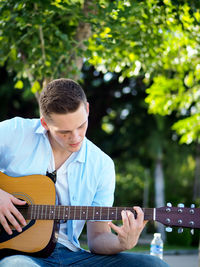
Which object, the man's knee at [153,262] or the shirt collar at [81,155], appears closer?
the man's knee at [153,262]

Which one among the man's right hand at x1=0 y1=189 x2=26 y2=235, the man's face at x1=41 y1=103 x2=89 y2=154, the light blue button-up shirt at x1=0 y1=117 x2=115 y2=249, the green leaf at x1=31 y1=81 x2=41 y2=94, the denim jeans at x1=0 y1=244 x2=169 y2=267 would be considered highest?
the green leaf at x1=31 y1=81 x2=41 y2=94

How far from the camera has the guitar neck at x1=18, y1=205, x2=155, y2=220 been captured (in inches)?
107

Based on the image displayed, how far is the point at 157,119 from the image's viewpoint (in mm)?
12961

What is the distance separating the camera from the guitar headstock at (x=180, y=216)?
8.42 feet

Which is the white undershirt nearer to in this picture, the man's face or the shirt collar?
the shirt collar

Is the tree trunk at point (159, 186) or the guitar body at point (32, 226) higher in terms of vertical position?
the guitar body at point (32, 226)

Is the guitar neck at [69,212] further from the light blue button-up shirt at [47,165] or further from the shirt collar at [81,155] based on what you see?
the shirt collar at [81,155]

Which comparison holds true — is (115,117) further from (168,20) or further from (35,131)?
(35,131)

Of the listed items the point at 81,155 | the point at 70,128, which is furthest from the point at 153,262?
the point at 70,128

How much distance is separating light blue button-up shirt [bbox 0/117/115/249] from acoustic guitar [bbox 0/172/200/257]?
0.10 meters

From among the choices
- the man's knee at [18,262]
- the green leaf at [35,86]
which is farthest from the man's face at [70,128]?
the green leaf at [35,86]

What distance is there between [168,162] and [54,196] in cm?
1325

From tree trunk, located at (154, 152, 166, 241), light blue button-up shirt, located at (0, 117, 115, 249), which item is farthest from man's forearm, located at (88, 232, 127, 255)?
tree trunk, located at (154, 152, 166, 241)

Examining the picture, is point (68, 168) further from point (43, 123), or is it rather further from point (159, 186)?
point (159, 186)
